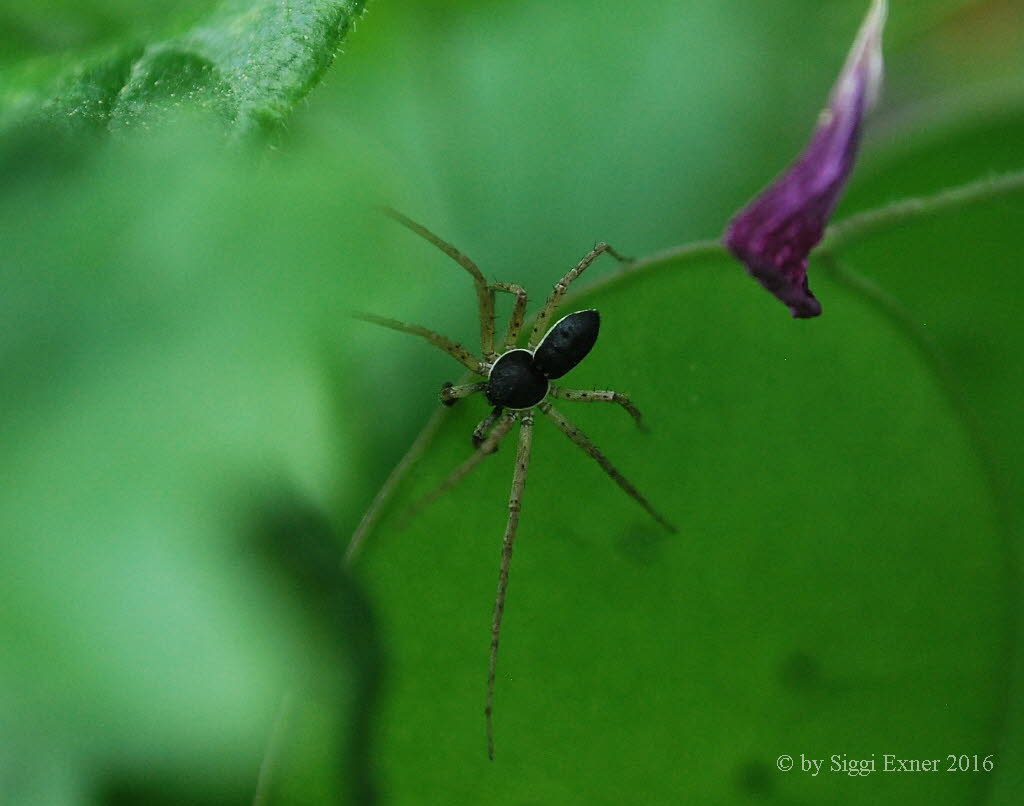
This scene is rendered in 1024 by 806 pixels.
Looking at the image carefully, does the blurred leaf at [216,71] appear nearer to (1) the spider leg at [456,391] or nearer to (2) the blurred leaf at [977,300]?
(1) the spider leg at [456,391]

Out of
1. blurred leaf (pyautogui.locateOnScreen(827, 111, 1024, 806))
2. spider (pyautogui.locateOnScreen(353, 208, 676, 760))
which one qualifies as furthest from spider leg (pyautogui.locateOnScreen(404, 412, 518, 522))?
blurred leaf (pyautogui.locateOnScreen(827, 111, 1024, 806))

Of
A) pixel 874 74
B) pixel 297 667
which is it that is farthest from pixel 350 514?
pixel 874 74

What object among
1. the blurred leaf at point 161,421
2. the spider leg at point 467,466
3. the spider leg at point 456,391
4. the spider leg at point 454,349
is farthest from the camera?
the spider leg at point 454,349

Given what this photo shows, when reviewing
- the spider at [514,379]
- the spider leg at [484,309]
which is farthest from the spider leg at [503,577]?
the spider leg at [484,309]

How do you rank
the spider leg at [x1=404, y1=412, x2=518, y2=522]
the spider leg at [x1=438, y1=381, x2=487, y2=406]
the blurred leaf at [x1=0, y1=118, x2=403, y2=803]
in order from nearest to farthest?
the blurred leaf at [x1=0, y1=118, x2=403, y2=803]
the spider leg at [x1=404, y1=412, x2=518, y2=522]
the spider leg at [x1=438, y1=381, x2=487, y2=406]

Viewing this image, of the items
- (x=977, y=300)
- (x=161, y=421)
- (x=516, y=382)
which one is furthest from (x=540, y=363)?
(x=161, y=421)

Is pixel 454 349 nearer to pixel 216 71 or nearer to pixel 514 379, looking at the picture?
pixel 514 379

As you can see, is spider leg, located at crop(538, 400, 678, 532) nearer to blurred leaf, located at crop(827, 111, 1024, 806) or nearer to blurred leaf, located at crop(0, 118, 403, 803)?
blurred leaf, located at crop(0, 118, 403, 803)
